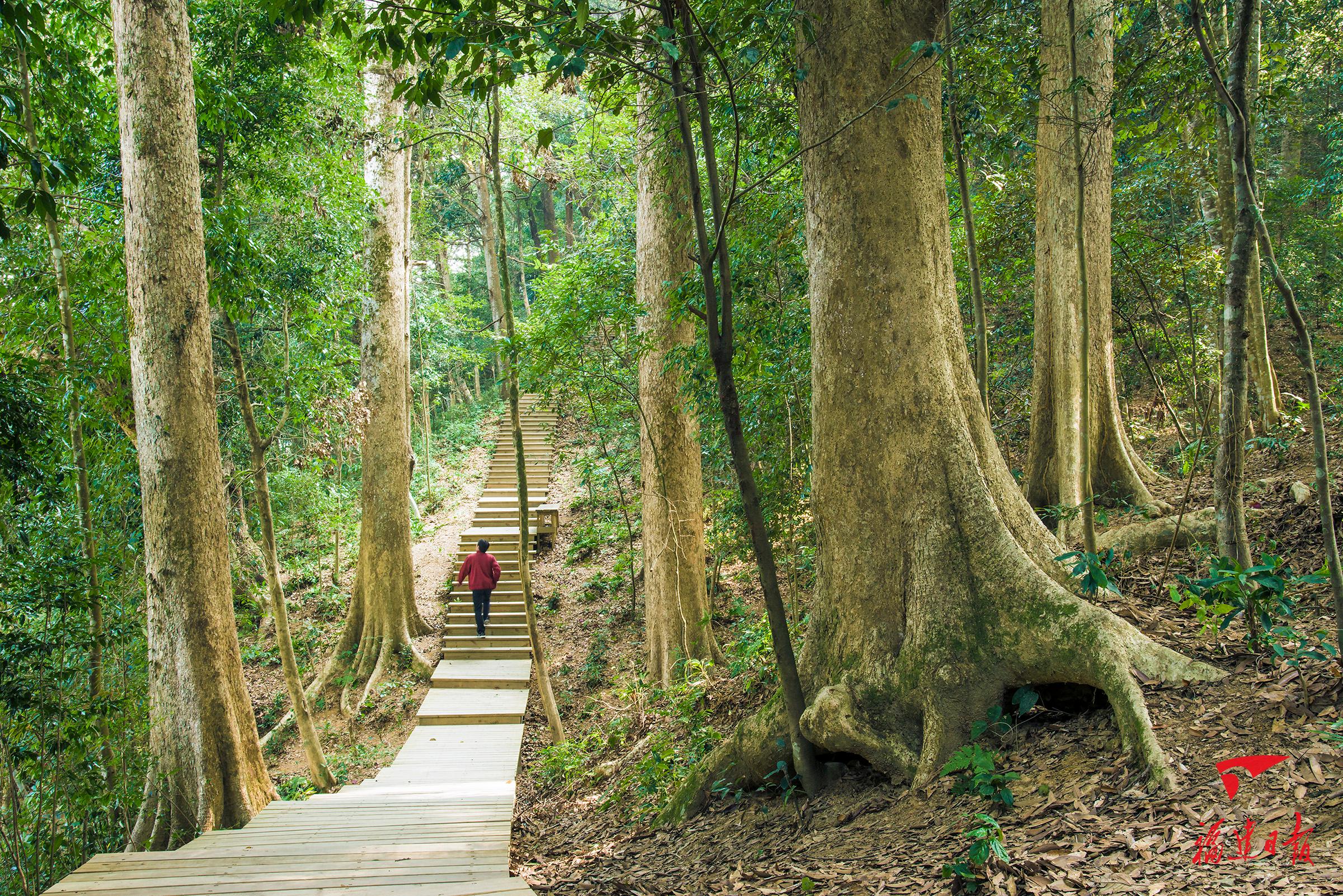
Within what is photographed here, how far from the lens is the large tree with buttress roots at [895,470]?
11.7 feet

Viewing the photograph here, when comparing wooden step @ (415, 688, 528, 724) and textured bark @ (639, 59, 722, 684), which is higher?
textured bark @ (639, 59, 722, 684)

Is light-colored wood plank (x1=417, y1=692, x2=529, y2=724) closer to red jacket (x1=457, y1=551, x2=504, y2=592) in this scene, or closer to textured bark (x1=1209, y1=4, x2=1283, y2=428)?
red jacket (x1=457, y1=551, x2=504, y2=592)

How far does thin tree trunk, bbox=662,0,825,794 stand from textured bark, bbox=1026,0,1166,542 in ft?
11.2

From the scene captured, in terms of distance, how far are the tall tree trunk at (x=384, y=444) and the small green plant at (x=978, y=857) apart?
32.3ft

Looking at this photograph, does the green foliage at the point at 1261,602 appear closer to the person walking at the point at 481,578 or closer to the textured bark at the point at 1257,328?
the textured bark at the point at 1257,328

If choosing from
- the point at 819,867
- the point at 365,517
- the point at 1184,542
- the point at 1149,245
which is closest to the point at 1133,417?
the point at 1149,245

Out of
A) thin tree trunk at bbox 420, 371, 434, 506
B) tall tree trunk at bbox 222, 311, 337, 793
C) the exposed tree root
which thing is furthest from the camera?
thin tree trunk at bbox 420, 371, 434, 506

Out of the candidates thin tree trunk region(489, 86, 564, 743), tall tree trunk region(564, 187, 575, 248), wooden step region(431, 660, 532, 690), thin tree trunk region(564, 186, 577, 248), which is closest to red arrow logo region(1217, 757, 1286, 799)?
thin tree trunk region(489, 86, 564, 743)

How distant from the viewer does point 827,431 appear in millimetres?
4199

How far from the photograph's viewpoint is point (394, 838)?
4523 millimetres

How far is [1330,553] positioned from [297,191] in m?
9.75

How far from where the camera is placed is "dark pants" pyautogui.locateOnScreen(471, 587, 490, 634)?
1185 cm

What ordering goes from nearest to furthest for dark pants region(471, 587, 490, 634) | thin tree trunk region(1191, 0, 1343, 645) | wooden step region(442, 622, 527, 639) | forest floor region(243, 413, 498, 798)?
thin tree trunk region(1191, 0, 1343, 645), forest floor region(243, 413, 498, 798), dark pants region(471, 587, 490, 634), wooden step region(442, 622, 527, 639)

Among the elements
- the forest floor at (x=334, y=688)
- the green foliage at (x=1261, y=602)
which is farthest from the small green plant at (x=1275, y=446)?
the forest floor at (x=334, y=688)
